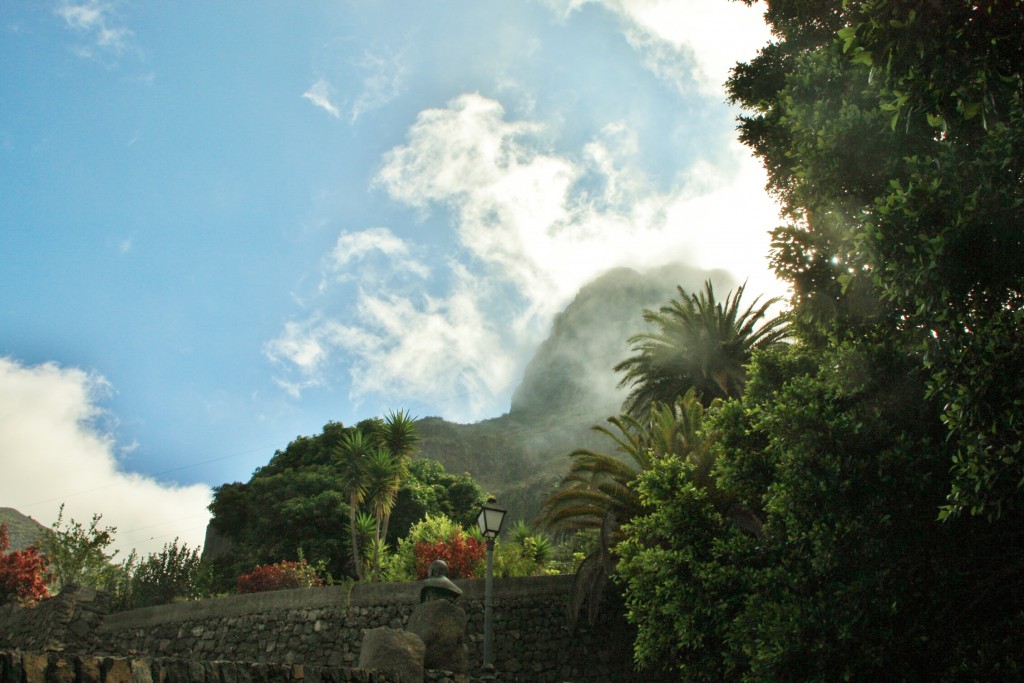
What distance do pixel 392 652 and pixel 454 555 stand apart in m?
10.3

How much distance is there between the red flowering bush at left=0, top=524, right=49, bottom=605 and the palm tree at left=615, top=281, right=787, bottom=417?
21.2m

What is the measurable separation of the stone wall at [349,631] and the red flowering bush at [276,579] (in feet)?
6.53

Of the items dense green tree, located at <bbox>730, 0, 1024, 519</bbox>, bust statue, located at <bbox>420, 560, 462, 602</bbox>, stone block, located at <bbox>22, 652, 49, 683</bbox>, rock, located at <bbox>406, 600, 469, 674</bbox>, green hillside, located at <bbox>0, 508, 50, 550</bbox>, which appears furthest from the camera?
green hillside, located at <bbox>0, 508, 50, 550</bbox>

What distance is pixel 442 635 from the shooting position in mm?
9688

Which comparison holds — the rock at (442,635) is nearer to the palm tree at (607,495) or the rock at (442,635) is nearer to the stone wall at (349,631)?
the stone wall at (349,631)

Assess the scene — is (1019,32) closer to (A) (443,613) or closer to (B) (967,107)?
(B) (967,107)

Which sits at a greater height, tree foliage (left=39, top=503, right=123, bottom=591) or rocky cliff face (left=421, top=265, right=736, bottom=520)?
rocky cliff face (left=421, top=265, right=736, bottom=520)

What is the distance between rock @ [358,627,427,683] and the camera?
860 centimetres

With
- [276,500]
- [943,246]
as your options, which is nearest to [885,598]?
[943,246]

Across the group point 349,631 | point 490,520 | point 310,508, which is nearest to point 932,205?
point 490,520

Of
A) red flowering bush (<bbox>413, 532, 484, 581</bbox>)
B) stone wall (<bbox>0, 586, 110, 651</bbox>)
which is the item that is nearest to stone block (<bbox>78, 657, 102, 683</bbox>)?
red flowering bush (<bbox>413, 532, 484, 581</bbox>)

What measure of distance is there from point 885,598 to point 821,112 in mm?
6550

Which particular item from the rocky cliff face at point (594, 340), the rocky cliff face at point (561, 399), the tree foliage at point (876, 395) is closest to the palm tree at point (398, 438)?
the tree foliage at point (876, 395)

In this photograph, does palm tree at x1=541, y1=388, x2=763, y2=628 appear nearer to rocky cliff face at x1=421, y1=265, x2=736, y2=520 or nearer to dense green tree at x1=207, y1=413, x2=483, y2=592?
dense green tree at x1=207, y1=413, x2=483, y2=592
